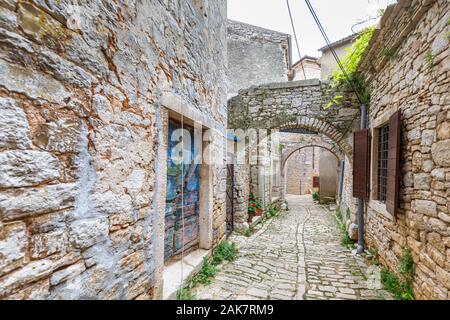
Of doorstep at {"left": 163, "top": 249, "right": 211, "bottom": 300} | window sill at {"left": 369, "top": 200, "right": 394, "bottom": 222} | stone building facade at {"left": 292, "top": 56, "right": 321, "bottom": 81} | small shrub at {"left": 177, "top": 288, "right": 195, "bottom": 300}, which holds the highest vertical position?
stone building facade at {"left": 292, "top": 56, "right": 321, "bottom": 81}

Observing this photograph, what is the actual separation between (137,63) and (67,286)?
1650 millimetres

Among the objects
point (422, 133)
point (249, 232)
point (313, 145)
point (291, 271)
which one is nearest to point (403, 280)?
point (291, 271)

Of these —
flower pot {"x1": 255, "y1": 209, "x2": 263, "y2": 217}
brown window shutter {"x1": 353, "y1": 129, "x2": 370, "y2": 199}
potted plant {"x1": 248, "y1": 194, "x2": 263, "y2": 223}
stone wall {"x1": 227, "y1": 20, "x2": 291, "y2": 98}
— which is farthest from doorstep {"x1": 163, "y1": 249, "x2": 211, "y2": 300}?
stone wall {"x1": 227, "y1": 20, "x2": 291, "y2": 98}

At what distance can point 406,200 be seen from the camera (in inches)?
115

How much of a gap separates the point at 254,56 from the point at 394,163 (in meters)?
9.76

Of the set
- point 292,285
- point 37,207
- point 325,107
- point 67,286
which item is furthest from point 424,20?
point 67,286

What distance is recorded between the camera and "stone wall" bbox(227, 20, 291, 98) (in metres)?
11.2

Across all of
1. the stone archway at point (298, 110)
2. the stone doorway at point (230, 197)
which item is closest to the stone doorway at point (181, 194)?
the stone doorway at point (230, 197)

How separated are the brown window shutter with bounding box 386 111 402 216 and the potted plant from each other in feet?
11.8

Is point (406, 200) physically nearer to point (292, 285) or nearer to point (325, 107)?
point (292, 285)

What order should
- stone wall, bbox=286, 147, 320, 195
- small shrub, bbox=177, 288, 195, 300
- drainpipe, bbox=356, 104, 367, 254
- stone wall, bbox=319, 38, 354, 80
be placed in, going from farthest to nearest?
1. stone wall, bbox=286, 147, 320, 195
2. stone wall, bbox=319, 38, 354, 80
3. drainpipe, bbox=356, 104, 367, 254
4. small shrub, bbox=177, 288, 195, 300

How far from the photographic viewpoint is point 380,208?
149 inches

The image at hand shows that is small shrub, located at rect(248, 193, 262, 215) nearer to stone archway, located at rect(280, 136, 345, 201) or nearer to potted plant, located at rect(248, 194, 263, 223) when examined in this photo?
potted plant, located at rect(248, 194, 263, 223)

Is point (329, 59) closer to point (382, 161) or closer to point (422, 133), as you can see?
point (382, 161)
